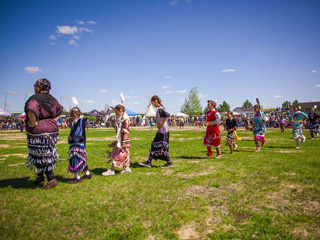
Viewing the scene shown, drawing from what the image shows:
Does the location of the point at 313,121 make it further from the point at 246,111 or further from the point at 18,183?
the point at 246,111

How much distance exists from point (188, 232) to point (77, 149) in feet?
12.5

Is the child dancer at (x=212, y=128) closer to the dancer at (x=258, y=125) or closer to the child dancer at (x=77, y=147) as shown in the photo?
the dancer at (x=258, y=125)

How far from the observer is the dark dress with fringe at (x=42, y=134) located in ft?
16.3

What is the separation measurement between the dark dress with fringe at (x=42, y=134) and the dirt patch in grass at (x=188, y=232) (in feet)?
12.1

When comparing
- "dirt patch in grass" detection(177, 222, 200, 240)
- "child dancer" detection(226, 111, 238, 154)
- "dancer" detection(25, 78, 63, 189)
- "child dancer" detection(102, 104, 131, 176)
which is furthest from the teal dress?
"dancer" detection(25, 78, 63, 189)

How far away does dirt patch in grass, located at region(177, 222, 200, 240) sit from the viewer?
2953 millimetres

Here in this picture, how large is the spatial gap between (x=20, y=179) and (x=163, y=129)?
15.1 feet

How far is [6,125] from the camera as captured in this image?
130ft

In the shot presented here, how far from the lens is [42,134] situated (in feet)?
16.4

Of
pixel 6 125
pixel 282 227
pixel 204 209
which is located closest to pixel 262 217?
pixel 282 227

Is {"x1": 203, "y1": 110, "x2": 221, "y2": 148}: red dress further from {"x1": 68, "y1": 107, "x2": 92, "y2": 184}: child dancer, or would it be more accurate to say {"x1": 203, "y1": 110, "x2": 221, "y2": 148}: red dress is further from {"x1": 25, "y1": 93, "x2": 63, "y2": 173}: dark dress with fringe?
{"x1": 25, "y1": 93, "x2": 63, "y2": 173}: dark dress with fringe

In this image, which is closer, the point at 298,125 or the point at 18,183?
the point at 18,183

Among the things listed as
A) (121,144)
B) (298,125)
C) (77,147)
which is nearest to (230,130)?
(298,125)


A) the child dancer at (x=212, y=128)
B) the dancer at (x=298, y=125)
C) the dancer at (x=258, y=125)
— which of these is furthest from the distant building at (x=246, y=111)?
the child dancer at (x=212, y=128)
